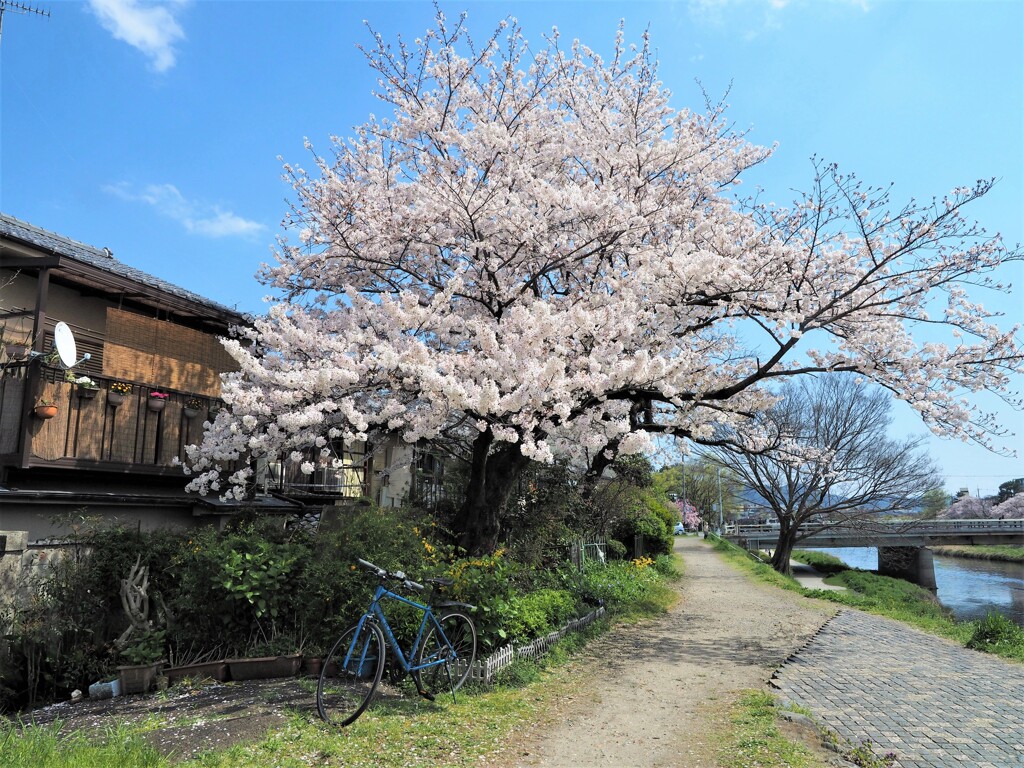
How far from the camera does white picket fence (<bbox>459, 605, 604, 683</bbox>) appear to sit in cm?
676

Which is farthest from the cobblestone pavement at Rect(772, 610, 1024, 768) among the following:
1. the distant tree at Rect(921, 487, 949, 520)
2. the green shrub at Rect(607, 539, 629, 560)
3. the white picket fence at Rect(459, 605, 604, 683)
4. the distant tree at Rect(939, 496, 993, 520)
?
the distant tree at Rect(939, 496, 993, 520)

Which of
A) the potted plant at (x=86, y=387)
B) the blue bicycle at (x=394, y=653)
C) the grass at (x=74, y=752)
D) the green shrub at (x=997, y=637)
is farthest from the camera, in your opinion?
the green shrub at (x=997, y=637)

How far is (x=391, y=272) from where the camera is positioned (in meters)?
11.7

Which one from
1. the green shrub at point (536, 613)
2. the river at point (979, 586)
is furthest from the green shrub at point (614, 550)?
the river at point (979, 586)

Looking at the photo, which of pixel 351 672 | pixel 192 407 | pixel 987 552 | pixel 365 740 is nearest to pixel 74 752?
pixel 365 740

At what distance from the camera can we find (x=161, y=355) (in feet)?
37.7

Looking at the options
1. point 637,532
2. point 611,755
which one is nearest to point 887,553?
point 637,532

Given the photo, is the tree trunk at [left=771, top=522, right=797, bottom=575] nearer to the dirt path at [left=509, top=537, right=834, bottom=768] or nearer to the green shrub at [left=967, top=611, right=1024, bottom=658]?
the dirt path at [left=509, top=537, right=834, bottom=768]

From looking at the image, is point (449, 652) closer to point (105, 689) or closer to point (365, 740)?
point (365, 740)

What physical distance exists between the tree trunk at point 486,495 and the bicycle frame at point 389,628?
3.72 meters

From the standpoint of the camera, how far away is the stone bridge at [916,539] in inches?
1385

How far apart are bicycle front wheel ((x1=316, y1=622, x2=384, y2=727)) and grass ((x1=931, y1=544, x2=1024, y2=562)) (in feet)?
180

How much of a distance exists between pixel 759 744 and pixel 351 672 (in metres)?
3.42

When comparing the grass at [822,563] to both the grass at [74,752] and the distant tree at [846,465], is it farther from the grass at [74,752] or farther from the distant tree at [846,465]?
the grass at [74,752]
